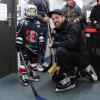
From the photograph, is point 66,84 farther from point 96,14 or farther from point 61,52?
point 96,14

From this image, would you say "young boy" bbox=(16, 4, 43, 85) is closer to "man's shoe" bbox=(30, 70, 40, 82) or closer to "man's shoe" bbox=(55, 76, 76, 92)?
"man's shoe" bbox=(30, 70, 40, 82)

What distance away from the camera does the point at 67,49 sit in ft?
9.36

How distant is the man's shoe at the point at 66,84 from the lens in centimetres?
278

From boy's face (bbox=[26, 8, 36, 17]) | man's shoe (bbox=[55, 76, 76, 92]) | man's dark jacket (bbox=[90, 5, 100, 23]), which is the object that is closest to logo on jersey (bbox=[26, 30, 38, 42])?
boy's face (bbox=[26, 8, 36, 17])

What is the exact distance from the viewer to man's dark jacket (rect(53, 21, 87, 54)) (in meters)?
2.75

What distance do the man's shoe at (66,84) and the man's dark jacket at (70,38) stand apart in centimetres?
36

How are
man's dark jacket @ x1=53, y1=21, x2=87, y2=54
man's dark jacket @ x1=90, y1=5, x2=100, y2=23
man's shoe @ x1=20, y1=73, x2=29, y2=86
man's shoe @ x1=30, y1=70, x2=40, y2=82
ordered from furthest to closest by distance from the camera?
man's dark jacket @ x1=90, y1=5, x2=100, y2=23
man's shoe @ x1=30, y1=70, x2=40, y2=82
man's shoe @ x1=20, y1=73, x2=29, y2=86
man's dark jacket @ x1=53, y1=21, x2=87, y2=54

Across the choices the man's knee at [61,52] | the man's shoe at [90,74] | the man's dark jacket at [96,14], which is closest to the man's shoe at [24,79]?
the man's knee at [61,52]

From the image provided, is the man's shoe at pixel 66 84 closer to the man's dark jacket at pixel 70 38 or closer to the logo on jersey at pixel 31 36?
the man's dark jacket at pixel 70 38

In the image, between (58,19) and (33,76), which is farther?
(33,76)

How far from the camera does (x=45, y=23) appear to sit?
11.9 ft

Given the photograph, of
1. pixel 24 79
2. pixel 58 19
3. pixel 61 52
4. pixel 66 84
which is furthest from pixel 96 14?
pixel 24 79

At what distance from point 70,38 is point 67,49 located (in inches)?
6.8

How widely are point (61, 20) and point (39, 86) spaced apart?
856mm
